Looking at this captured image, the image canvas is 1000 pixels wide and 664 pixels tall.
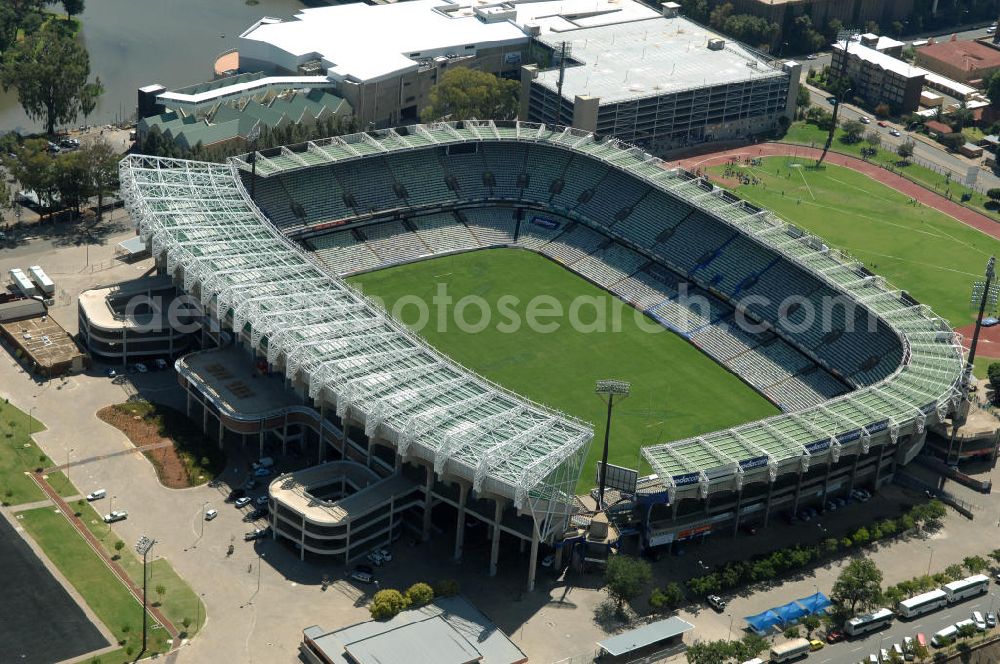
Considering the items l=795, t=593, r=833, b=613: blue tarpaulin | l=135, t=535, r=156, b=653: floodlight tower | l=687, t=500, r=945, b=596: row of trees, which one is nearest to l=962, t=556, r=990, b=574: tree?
l=687, t=500, r=945, b=596: row of trees

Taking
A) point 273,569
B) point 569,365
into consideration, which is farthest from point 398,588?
point 569,365

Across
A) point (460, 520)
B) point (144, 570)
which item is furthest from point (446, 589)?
point (144, 570)

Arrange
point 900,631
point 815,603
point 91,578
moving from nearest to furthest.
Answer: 1. point 91,578
2. point 900,631
3. point 815,603

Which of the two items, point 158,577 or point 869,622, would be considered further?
point 158,577

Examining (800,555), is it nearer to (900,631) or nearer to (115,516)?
(900,631)

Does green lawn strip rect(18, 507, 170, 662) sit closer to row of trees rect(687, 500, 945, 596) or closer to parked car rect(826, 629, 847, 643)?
row of trees rect(687, 500, 945, 596)

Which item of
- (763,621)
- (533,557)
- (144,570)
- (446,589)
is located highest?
(533,557)
